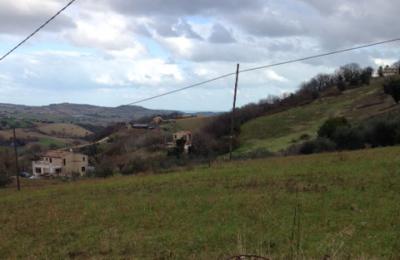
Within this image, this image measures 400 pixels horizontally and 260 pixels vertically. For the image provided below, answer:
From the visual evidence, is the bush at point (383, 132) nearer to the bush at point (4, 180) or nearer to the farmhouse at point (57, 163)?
the bush at point (4, 180)

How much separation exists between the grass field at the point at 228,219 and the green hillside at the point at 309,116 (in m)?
43.3

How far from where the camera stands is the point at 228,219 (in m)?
12.7

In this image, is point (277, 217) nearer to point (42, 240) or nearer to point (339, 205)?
point (339, 205)

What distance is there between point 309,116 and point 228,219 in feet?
242

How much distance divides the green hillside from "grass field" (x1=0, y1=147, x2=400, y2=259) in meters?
43.3

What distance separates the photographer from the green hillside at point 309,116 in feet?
224

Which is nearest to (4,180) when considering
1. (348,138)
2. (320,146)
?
(320,146)

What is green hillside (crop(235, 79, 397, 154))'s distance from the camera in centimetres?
6812

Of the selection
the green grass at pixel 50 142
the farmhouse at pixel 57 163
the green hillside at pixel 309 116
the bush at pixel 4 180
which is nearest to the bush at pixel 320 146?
the green hillside at pixel 309 116

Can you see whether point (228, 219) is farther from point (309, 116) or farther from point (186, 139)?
point (309, 116)

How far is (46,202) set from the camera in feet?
72.9

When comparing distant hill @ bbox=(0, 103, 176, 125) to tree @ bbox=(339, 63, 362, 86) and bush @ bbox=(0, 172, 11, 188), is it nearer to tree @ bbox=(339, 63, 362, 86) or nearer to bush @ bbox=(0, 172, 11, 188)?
tree @ bbox=(339, 63, 362, 86)

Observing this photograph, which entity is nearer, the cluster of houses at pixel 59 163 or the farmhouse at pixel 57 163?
the cluster of houses at pixel 59 163

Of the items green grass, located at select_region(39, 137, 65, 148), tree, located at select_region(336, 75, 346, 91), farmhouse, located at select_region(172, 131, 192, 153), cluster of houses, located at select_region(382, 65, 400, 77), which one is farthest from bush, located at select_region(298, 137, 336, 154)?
cluster of houses, located at select_region(382, 65, 400, 77)
